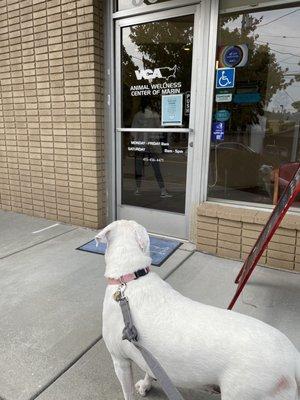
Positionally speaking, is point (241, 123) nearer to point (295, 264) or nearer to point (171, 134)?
point (171, 134)

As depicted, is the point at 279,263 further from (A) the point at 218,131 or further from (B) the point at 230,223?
(A) the point at 218,131

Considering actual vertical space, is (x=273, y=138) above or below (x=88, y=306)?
above

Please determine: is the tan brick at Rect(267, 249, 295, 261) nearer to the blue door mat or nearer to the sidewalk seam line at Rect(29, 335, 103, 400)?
the blue door mat

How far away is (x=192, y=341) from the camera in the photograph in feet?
4.77

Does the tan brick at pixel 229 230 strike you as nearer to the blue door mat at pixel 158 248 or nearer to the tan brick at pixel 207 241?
the tan brick at pixel 207 241

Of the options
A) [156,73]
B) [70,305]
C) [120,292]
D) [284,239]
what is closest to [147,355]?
[120,292]

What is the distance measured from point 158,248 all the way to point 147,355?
2748 millimetres

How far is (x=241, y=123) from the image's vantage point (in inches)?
156

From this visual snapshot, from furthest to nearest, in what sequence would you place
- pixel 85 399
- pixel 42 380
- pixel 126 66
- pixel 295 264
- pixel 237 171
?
pixel 126 66
pixel 237 171
pixel 295 264
pixel 42 380
pixel 85 399

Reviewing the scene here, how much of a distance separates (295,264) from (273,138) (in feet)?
4.74

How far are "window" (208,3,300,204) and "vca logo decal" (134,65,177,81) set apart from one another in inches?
24.4

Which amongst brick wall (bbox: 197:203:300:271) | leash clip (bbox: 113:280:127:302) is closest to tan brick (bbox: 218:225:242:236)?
brick wall (bbox: 197:203:300:271)

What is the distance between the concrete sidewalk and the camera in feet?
7.14

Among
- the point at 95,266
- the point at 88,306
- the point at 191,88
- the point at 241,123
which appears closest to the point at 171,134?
the point at 191,88
